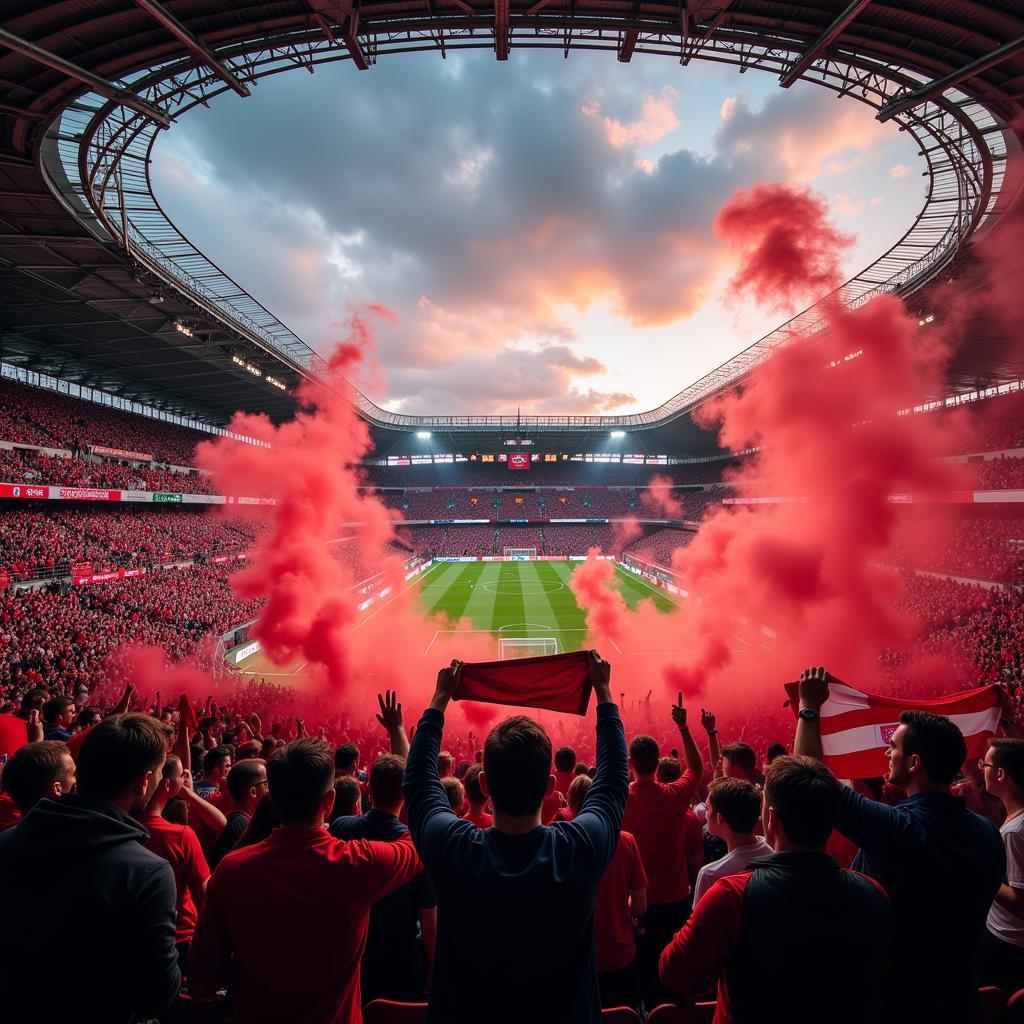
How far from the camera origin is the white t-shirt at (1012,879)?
3188 mm

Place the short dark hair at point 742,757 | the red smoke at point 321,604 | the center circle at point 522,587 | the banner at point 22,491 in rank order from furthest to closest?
1. the center circle at point 522,587
2. the banner at point 22,491
3. the red smoke at point 321,604
4. the short dark hair at point 742,757

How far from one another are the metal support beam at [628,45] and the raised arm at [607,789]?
1466 centimetres

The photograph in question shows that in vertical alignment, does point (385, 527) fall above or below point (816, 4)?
below

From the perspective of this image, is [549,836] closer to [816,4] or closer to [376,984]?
[376,984]

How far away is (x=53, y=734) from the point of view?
7348 millimetres

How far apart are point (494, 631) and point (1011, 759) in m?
28.7

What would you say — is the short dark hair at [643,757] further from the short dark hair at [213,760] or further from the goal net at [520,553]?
the goal net at [520,553]

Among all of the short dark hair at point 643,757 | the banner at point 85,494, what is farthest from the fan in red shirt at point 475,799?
the banner at point 85,494

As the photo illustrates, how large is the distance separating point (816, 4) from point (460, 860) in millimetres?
16216

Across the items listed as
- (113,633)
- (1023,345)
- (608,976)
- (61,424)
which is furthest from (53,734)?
(1023,345)

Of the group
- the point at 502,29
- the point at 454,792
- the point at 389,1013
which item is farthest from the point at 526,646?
the point at 389,1013

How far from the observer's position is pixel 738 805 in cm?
299

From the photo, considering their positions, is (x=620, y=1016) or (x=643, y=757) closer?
(x=620, y=1016)

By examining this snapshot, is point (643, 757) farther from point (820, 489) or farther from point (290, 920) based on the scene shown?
point (820, 489)
